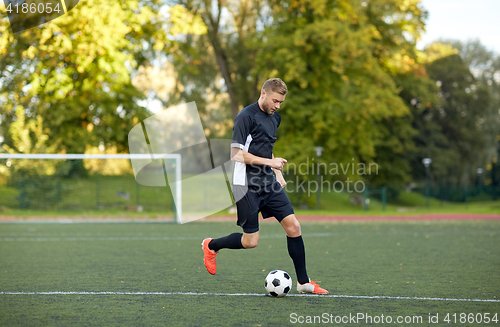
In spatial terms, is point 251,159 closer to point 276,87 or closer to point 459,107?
point 276,87

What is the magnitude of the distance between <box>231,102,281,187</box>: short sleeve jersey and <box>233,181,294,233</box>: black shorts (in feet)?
0.26

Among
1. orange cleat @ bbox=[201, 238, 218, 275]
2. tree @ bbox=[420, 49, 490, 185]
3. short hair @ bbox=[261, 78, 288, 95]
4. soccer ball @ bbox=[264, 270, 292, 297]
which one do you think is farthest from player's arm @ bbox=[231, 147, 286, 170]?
tree @ bbox=[420, 49, 490, 185]

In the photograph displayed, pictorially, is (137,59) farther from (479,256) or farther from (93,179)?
(479,256)

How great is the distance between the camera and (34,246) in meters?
10.5

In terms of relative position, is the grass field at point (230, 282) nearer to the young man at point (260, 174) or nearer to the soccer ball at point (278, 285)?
the soccer ball at point (278, 285)

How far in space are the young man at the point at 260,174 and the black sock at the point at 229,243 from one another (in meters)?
0.01

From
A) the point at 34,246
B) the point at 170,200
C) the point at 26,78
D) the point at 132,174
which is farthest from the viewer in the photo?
the point at 132,174

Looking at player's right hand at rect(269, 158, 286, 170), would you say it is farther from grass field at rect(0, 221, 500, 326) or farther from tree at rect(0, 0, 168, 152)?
tree at rect(0, 0, 168, 152)

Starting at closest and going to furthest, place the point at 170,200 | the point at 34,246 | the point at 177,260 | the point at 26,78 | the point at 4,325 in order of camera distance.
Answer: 1. the point at 4,325
2. the point at 177,260
3. the point at 34,246
4. the point at 26,78
5. the point at 170,200

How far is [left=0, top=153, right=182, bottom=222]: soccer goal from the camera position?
23.6 metres

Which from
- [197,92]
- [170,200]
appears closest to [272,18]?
[197,92]

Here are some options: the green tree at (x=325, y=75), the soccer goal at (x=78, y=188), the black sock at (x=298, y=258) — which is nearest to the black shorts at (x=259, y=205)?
the black sock at (x=298, y=258)

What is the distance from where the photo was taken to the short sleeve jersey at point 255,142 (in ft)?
17.0

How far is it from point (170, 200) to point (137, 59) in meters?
6.78
